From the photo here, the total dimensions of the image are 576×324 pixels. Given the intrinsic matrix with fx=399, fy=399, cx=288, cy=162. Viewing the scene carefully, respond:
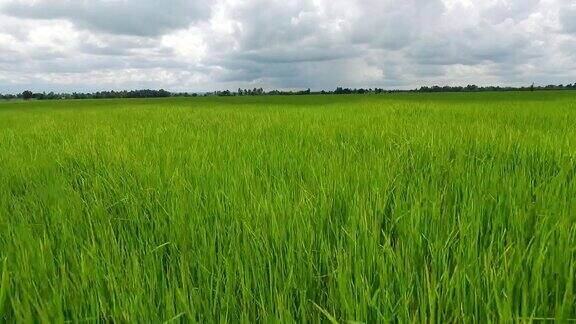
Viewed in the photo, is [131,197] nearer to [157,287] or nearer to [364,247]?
[157,287]

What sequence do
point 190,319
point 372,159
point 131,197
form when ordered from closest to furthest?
point 190,319 < point 131,197 < point 372,159

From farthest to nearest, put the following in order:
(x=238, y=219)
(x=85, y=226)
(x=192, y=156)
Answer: (x=192, y=156) → (x=85, y=226) → (x=238, y=219)

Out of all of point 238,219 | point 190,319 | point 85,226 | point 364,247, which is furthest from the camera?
point 85,226

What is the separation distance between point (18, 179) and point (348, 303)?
2541mm


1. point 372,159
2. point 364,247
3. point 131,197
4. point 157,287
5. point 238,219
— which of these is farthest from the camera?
point 372,159

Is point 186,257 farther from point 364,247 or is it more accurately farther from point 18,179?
point 18,179

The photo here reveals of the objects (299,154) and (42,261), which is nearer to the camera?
(42,261)

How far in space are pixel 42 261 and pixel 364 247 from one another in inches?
35.6

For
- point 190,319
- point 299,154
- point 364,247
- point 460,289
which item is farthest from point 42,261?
point 299,154

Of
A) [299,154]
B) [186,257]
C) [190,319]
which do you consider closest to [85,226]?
[186,257]

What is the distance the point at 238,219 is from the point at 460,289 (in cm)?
76

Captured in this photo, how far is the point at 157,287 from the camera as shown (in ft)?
3.21

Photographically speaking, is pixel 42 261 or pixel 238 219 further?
pixel 238 219

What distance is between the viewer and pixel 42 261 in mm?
1124
